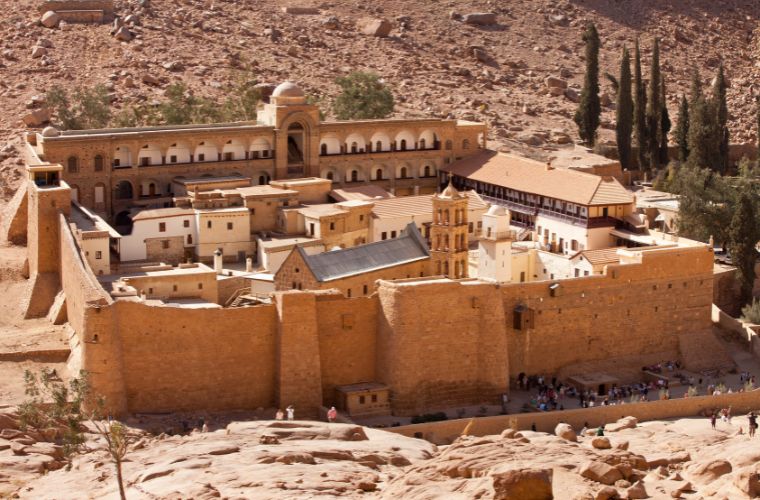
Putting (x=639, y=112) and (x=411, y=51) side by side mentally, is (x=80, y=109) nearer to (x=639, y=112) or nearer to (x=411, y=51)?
(x=411, y=51)

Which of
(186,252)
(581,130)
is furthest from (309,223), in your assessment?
(581,130)

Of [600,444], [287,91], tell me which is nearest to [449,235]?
[600,444]

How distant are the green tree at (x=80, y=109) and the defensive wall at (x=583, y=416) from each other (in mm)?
30160

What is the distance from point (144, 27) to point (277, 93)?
19.6m

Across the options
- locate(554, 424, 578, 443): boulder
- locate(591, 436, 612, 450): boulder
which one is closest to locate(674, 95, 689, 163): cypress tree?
locate(554, 424, 578, 443): boulder

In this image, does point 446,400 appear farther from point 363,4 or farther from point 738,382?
point 363,4

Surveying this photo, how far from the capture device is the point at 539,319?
52.3 metres

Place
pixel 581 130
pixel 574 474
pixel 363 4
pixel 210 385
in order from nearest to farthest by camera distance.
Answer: pixel 574 474, pixel 210 385, pixel 581 130, pixel 363 4

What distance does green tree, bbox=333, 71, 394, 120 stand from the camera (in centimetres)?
7662

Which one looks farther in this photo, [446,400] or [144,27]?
[144,27]

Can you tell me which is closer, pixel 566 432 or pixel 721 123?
pixel 566 432

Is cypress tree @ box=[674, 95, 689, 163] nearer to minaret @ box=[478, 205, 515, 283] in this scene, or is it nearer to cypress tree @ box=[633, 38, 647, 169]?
cypress tree @ box=[633, 38, 647, 169]

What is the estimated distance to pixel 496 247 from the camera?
57.2 m

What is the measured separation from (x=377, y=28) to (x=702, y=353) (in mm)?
41386
